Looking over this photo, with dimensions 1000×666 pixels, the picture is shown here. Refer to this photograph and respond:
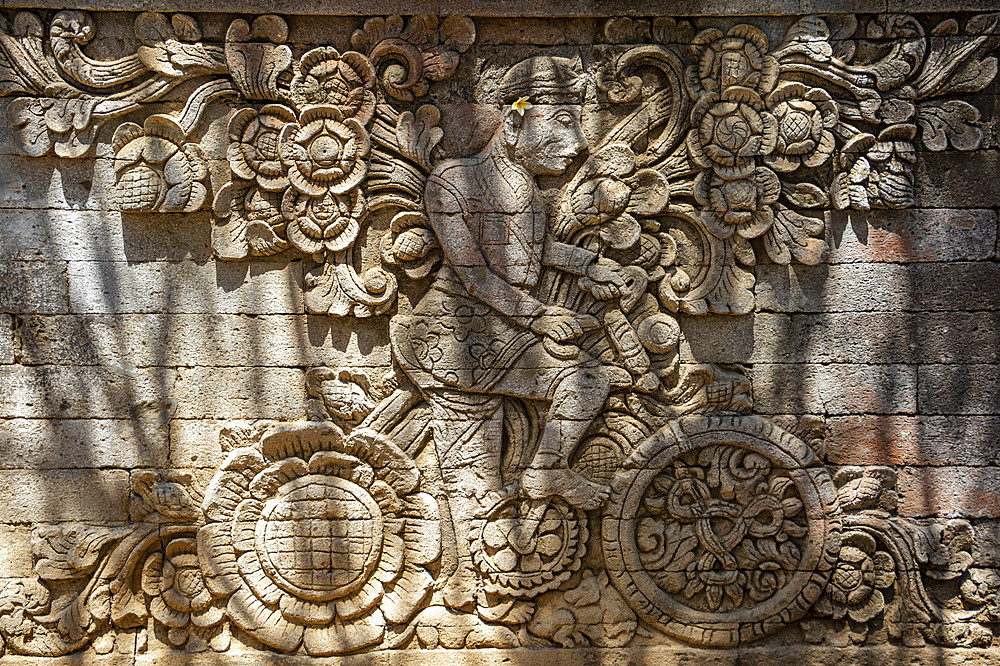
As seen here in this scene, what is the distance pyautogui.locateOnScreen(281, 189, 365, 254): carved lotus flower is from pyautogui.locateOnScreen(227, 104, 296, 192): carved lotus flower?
0.42 ft

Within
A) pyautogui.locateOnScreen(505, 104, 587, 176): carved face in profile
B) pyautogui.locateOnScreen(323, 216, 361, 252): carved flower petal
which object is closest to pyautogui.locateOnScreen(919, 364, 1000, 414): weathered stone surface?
Answer: pyautogui.locateOnScreen(505, 104, 587, 176): carved face in profile

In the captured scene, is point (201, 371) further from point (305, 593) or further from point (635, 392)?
point (635, 392)

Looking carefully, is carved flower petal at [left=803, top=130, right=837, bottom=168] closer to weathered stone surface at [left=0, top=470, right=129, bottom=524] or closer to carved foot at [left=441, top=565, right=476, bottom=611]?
carved foot at [left=441, top=565, right=476, bottom=611]

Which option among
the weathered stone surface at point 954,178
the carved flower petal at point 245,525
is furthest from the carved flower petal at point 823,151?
the carved flower petal at point 245,525

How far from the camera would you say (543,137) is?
4.57 m

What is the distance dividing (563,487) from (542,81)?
224cm

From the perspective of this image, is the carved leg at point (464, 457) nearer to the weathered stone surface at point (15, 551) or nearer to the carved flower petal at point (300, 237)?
the carved flower petal at point (300, 237)

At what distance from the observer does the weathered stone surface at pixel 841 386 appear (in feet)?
15.1

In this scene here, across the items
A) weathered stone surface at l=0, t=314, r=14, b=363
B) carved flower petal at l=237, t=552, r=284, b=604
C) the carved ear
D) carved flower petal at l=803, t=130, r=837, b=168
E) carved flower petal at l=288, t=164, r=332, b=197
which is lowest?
carved flower petal at l=237, t=552, r=284, b=604

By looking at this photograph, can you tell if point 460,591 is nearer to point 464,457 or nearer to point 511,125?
point 464,457

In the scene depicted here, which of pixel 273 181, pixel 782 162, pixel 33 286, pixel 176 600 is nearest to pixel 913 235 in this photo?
pixel 782 162

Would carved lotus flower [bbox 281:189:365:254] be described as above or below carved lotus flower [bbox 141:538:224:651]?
above

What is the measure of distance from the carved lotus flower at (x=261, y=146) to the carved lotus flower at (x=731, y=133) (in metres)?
2.25

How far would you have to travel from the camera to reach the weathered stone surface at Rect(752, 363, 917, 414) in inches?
182
